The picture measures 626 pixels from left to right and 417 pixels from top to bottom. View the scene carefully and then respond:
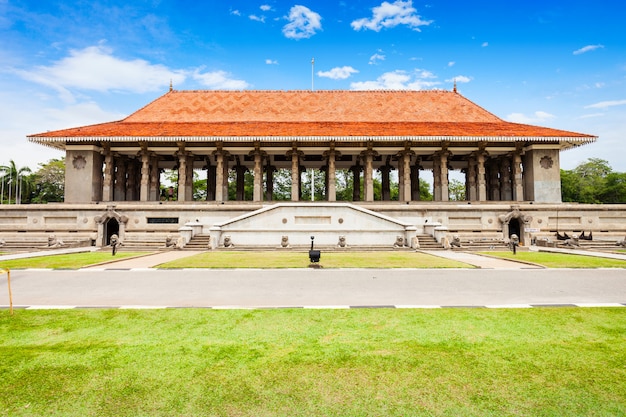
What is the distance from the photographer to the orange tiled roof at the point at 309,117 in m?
25.5

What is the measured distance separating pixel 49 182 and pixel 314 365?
234 feet

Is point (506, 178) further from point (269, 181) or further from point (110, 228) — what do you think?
point (110, 228)

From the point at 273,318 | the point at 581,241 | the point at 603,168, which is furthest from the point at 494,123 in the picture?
the point at 603,168

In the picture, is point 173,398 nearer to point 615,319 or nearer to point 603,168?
point 615,319

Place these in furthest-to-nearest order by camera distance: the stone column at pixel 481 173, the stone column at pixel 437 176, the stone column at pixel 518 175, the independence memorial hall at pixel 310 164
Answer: the stone column at pixel 437 176
the stone column at pixel 481 173
the stone column at pixel 518 175
the independence memorial hall at pixel 310 164

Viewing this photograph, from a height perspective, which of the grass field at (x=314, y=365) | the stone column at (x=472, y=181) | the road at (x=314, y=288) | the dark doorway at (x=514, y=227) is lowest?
the road at (x=314, y=288)

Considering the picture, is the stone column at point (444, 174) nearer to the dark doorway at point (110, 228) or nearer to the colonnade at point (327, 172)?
the colonnade at point (327, 172)

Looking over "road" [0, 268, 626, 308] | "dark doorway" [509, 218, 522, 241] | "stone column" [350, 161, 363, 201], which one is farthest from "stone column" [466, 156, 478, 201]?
"road" [0, 268, 626, 308]

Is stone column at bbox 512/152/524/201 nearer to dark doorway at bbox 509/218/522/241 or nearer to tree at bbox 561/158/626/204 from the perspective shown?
dark doorway at bbox 509/218/522/241

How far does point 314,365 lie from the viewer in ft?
12.1

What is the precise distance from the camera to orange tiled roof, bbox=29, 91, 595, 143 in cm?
2553

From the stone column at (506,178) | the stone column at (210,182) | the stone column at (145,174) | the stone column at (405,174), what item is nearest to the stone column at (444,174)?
the stone column at (405,174)

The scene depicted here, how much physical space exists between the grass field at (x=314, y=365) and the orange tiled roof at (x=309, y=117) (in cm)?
2111

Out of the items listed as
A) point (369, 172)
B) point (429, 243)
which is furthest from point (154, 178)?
point (429, 243)
